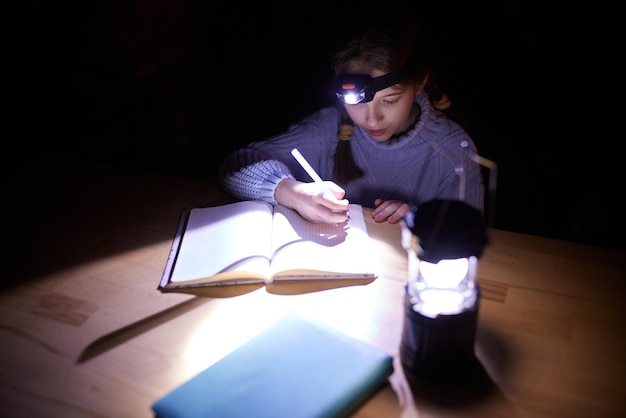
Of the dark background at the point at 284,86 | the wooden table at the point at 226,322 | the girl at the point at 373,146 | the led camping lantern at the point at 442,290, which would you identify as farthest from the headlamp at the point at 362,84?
the led camping lantern at the point at 442,290

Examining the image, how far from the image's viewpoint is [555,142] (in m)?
1.50

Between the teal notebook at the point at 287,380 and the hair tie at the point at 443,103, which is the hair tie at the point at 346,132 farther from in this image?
the teal notebook at the point at 287,380

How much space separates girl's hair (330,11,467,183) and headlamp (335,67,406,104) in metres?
0.02

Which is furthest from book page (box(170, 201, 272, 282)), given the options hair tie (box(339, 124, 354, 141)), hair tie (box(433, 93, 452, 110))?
hair tie (box(433, 93, 452, 110))

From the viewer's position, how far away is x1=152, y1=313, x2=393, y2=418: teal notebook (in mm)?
726

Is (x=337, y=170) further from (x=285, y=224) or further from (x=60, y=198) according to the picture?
(x=60, y=198)

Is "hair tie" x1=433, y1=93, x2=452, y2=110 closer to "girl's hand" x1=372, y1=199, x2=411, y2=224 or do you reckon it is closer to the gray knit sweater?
→ the gray knit sweater

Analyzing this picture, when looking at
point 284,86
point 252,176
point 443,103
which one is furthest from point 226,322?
point 284,86

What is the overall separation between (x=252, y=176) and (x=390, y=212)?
0.37 m

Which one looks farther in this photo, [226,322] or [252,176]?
[252,176]

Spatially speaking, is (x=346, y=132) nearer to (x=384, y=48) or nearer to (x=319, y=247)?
(x=384, y=48)

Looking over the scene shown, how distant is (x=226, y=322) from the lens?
929 millimetres

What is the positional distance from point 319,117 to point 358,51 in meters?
0.34

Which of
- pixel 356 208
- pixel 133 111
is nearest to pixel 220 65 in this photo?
pixel 133 111
